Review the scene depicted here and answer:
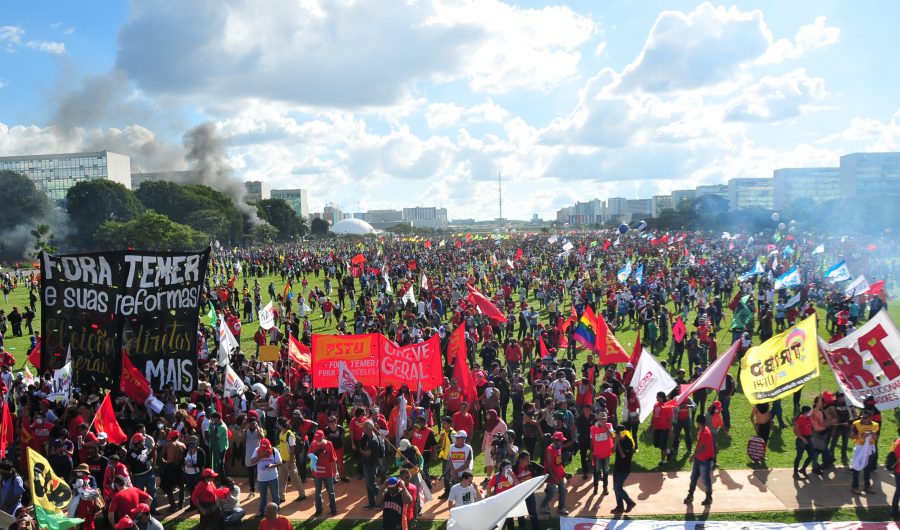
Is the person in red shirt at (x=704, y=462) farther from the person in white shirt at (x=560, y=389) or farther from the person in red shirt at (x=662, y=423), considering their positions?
the person in white shirt at (x=560, y=389)

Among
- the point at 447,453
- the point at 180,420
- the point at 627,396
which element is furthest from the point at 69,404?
the point at 627,396

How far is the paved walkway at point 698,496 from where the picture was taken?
33.2 ft

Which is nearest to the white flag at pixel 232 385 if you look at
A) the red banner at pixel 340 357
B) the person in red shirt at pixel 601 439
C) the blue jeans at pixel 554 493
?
the red banner at pixel 340 357

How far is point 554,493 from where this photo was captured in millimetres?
10031

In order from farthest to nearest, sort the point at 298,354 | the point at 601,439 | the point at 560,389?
1. the point at 298,354
2. the point at 560,389
3. the point at 601,439

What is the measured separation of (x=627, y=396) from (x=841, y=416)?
11.2 ft

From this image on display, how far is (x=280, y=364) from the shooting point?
1859cm

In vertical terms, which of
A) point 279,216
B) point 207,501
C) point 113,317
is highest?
point 279,216

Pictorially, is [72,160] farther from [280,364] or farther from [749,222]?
[280,364]

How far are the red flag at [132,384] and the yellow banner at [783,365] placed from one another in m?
10.8

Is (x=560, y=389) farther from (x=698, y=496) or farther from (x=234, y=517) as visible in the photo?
(x=234, y=517)

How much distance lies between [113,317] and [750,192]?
189m

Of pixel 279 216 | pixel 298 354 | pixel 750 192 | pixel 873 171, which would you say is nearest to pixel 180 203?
pixel 279 216

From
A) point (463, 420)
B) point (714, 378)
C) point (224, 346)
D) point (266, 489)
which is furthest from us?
point (224, 346)
